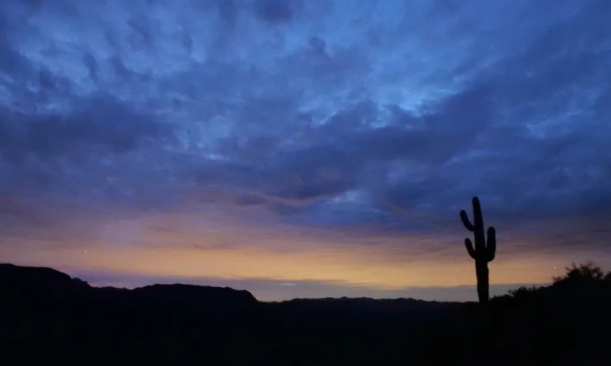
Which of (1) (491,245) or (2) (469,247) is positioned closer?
(1) (491,245)

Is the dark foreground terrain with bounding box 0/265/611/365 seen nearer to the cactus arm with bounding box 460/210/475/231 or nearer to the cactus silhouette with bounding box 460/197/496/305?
the cactus silhouette with bounding box 460/197/496/305

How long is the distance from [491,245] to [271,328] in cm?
1124

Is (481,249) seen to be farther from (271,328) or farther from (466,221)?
(271,328)

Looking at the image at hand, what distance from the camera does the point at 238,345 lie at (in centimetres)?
2798

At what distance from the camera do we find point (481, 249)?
29125 mm

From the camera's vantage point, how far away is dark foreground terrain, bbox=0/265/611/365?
20844 mm

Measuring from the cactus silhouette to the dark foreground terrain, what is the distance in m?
0.99

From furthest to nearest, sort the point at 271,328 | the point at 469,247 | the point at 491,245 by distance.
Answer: the point at 271,328 → the point at 469,247 → the point at 491,245

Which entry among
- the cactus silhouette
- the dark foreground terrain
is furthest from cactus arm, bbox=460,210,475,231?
the dark foreground terrain

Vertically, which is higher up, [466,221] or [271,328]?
[466,221]

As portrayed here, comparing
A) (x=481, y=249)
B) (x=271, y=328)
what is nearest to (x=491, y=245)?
(x=481, y=249)

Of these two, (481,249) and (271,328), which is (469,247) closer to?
(481,249)

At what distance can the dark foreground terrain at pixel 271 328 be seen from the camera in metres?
20.8

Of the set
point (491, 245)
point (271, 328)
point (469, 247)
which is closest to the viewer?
point (491, 245)
